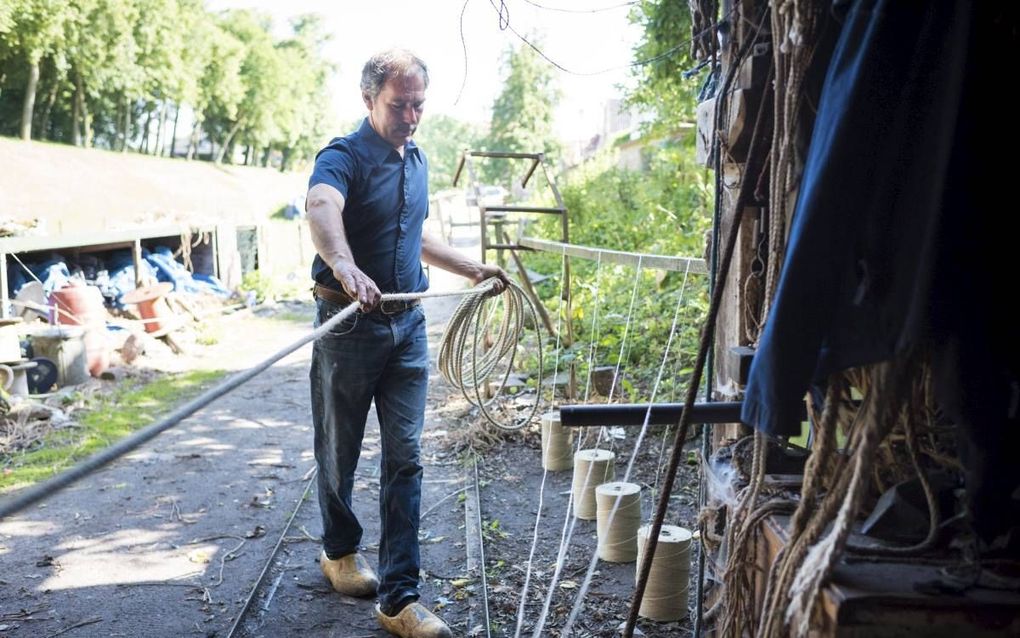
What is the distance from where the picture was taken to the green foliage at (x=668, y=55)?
6.92m

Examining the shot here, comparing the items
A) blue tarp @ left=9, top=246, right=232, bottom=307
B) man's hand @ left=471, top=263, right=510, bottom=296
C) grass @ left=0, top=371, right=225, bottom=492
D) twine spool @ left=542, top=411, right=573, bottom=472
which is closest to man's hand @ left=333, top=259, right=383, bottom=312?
man's hand @ left=471, top=263, right=510, bottom=296

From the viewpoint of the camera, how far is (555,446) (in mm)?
5965

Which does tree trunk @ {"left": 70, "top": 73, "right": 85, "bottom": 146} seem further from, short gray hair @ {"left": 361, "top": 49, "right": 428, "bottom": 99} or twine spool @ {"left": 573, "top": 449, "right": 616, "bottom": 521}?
short gray hair @ {"left": 361, "top": 49, "right": 428, "bottom": 99}

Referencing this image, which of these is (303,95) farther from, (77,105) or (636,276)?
(636,276)

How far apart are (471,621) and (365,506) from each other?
180cm

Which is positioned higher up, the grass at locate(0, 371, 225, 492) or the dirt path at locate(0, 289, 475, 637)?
the dirt path at locate(0, 289, 475, 637)

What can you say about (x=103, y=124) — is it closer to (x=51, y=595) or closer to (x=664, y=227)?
(x=664, y=227)

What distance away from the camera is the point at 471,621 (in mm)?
3822

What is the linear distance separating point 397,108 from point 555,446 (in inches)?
122

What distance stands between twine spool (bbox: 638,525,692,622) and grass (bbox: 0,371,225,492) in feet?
15.4

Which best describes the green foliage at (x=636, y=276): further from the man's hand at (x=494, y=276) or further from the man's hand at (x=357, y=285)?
the man's hand at (x=357, y=285)

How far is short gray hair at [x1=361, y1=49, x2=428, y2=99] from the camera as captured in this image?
3.45 meters

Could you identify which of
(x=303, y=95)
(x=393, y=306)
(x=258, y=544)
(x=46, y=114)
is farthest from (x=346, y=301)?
(x=303, y=95)

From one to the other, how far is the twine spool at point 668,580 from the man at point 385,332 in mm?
918
